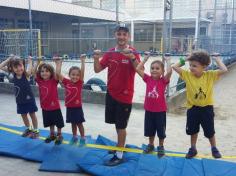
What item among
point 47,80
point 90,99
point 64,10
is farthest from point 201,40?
point 64,10

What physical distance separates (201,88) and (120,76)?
1.08 metres

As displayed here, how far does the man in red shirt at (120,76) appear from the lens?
405 centimetres

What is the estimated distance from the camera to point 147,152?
410cm

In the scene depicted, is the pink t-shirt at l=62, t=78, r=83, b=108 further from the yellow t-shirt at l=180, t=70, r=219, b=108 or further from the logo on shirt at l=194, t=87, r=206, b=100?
the logo on shirt at l=194, t=87, r=206, b=100

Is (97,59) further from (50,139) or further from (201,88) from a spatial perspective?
(50,139)

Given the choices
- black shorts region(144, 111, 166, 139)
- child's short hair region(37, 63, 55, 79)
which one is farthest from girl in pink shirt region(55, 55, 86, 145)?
black shorts region(144, 111, 166, 139)

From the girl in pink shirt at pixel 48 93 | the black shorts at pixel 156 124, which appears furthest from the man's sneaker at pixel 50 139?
the black shorts at pixel 156 124

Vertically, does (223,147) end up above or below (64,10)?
below

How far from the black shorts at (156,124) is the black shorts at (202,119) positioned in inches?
12.9

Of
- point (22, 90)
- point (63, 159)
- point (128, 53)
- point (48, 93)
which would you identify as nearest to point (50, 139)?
point (63, 159)

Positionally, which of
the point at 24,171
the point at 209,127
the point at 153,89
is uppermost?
the point at 153,89

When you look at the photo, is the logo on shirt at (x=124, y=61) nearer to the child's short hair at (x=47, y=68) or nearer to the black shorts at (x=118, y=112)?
the black shorts at (x=118, y=112)

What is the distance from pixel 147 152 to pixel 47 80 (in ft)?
6.04

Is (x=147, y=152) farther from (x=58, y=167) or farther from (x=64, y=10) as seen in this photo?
(x=64, y=10)
